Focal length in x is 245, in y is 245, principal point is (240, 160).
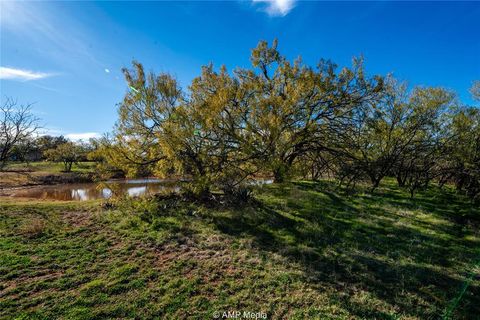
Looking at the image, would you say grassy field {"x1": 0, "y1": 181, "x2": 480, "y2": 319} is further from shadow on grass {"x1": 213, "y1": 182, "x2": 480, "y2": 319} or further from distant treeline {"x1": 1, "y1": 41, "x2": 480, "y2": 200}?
distant treeline {"x1": 1, "y1": 41, "x2": 480, "y2": 200}

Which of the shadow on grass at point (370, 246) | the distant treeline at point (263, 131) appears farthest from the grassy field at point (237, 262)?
the distant treeline at point (263, 131)

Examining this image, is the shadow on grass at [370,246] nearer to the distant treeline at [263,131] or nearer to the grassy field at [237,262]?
the grassy field at [237,262]

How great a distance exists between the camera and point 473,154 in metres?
10.5

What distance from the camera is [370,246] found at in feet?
26.2

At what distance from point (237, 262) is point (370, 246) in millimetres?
4438

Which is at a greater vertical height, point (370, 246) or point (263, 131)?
point (263, 131)

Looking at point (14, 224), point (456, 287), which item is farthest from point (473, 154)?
point (14, 224)

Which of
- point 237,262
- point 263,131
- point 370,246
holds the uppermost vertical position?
point 263,131

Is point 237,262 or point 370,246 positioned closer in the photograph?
point 237,262

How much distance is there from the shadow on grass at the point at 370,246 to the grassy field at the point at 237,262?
0.04 m

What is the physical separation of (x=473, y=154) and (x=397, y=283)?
8.21 meters

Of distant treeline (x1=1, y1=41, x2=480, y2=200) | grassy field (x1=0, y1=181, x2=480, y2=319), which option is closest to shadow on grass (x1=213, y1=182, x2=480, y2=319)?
grassy field (x1=0, y1=181, x2=480, y2=319)

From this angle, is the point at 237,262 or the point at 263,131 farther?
the point at 263,131

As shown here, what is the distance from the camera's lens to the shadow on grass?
555 cm
